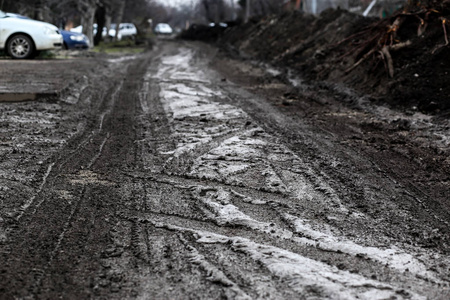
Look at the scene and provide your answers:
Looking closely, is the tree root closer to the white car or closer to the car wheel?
the white car

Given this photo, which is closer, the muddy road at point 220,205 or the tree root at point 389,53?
the muddy road at point 220,205

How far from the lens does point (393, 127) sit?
6844 millimetres

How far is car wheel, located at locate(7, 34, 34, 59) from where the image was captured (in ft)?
46.1

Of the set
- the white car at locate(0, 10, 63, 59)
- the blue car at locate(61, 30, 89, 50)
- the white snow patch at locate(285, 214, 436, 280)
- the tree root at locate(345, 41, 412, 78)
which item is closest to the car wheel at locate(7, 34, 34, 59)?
the white car at locate(0, 10, 63, 59)

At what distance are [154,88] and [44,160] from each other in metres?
5.39

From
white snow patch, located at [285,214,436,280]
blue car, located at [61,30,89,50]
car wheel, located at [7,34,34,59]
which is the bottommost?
white snow patch, located at [285,214,436,280]

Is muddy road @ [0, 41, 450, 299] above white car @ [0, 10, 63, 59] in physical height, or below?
below

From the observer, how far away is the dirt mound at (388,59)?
324 inches

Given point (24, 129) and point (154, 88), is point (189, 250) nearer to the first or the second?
point (24, 129)

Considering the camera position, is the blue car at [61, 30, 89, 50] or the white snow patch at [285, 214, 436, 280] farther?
the blue car at [61, 30, 89, 50]

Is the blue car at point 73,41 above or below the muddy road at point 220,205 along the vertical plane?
above

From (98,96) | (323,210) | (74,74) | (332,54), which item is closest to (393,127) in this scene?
(323,210)

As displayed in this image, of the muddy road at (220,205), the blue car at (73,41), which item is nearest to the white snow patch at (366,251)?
the muddy road at (220,205)

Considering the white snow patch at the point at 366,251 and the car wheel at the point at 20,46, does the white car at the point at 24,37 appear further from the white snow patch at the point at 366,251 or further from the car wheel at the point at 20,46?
the white snow patch at the point at 366,251
